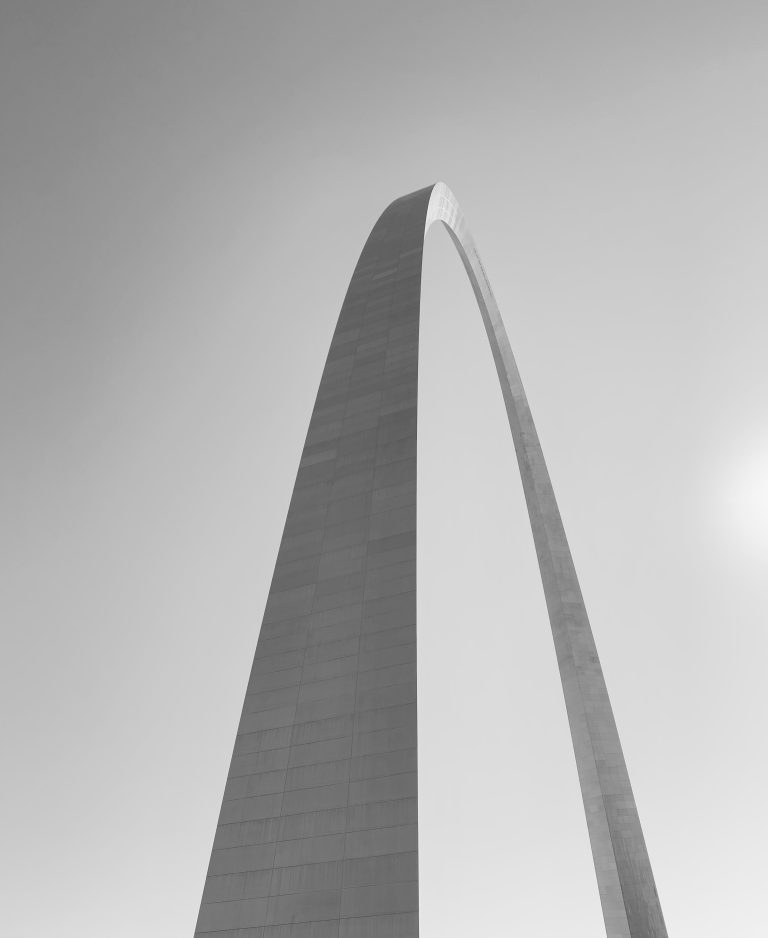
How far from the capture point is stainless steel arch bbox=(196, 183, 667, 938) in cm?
1146

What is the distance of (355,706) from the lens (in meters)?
12.9

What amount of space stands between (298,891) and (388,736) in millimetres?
2552

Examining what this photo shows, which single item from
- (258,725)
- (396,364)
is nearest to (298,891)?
(258,725)

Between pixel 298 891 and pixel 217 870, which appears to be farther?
pixel 217 870

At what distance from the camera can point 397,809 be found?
1163cm

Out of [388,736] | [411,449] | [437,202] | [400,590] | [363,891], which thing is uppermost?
[437,202]

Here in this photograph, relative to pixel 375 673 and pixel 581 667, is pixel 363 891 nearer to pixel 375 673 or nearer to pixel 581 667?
pixel 375 673

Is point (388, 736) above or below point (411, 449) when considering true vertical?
below

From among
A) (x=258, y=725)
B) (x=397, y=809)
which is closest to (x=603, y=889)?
(x=397, y=809)

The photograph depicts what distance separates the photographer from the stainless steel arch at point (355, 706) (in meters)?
11.5

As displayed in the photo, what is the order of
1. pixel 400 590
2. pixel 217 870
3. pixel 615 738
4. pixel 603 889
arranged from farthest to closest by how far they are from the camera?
pixel 615 738 → pixel 603 889 → pixel 400 590 → pixel 217 870

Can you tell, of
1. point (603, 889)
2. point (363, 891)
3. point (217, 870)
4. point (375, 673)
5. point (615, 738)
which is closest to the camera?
point (363, 891)

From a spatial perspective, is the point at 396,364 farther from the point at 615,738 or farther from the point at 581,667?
the point at 615,738

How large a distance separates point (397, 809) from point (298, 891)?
1.87 meters
